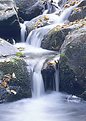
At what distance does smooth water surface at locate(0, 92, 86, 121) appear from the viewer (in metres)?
8.58

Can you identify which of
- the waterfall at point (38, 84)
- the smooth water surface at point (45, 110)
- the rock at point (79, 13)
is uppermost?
the rock at point (79, 13)

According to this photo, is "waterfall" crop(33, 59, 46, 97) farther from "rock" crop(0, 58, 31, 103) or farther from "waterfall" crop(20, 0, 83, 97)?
"rock" crop(0, 58, 31, 103)

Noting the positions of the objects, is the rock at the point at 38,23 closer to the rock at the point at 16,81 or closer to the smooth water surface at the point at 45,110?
the rock at the point at 16,81

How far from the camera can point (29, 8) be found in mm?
19297

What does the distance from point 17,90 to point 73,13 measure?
6136 millimetres

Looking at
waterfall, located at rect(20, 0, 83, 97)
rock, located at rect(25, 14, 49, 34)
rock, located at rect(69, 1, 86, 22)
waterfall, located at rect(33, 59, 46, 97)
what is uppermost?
rock, located at rect(69, 1, 86, 22)

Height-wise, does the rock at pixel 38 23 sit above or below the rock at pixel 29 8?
below

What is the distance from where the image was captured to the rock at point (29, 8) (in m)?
19.0

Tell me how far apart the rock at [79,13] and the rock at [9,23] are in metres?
2.41

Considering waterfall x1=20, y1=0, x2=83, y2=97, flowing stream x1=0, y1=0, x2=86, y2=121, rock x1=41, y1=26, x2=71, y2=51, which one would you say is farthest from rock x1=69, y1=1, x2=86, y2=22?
flowing stream x1=0, y1=0, x2=86, y2=121

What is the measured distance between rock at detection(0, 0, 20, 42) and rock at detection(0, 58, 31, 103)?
5118 millimetres

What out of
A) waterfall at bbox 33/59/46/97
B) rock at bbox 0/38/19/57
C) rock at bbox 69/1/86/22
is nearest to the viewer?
waterfall at bbox 33/59/46/97

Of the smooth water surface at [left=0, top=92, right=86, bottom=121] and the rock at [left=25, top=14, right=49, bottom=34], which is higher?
the rock at [left=25, top=14, right=49, bottom=34]

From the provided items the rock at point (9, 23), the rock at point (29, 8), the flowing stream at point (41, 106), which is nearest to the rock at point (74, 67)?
the flowing stream at point (41, 106)
